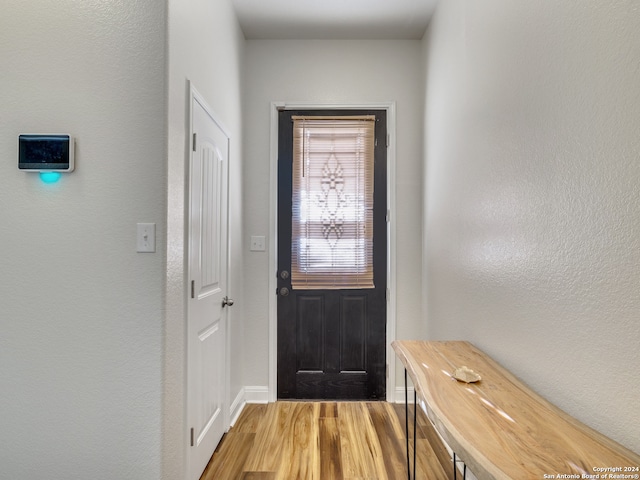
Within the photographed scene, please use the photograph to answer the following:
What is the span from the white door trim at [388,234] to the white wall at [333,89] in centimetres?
4

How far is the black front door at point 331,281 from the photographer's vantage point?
9.39 feet

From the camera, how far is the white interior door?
1754 millimetres

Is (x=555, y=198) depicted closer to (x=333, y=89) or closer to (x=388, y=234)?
(x=388, y=234)

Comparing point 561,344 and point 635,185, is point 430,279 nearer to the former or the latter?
point 561,344

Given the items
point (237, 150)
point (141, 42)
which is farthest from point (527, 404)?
point (237, 150)

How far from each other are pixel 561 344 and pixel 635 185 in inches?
20.8

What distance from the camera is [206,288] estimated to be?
1.96m

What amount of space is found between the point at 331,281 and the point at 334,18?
1980 mm

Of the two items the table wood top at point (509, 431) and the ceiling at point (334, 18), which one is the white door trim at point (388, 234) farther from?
the table wood top at point (509, 431)

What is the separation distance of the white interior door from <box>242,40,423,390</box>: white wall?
0.55m

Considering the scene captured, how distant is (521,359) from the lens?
1.36 m

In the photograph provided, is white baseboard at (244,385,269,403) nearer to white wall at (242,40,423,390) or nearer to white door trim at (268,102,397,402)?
white door trim at (268,102,397,402)

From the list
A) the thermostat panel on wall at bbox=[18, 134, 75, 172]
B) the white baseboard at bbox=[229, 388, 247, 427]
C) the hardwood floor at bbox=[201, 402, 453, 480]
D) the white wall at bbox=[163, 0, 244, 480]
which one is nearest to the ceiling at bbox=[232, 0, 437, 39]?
the white wall at bbox=[163, 0, 244, 480]

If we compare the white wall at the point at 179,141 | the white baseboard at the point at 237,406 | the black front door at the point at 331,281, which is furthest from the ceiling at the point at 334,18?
the white baseboard at the point at 237,406
